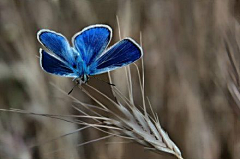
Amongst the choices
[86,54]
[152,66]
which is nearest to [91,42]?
[86,54]

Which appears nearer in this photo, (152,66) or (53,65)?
(53,65)

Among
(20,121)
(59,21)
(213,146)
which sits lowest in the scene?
(213,146)

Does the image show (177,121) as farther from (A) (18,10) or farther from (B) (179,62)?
(A) (18,10)

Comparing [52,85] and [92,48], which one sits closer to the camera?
[92,48]

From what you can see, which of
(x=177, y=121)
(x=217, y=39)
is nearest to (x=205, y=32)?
(x=217, y=39)

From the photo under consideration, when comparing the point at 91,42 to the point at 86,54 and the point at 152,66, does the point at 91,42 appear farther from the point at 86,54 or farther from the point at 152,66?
the point at 152,66

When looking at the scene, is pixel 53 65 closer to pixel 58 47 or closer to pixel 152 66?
pixel 58 47
